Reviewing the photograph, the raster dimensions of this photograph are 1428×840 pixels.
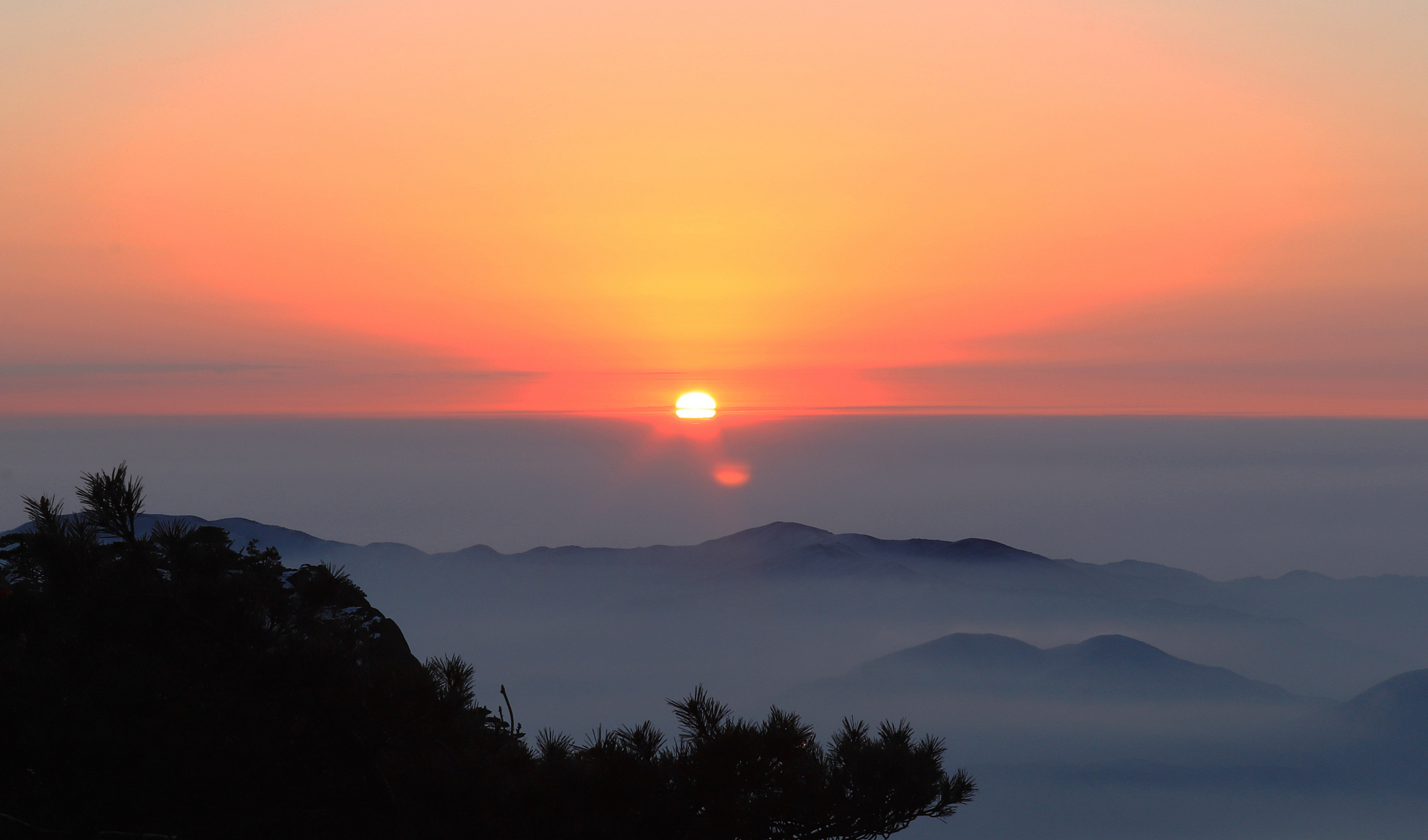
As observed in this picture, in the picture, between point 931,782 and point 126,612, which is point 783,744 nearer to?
point 931,782

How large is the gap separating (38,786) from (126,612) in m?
1.41

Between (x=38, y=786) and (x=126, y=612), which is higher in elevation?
(x=126, y=612)

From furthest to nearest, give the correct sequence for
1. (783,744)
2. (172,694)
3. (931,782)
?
1. (931,782)
2. (783,744)
3. (172,694)

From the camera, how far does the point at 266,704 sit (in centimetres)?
644

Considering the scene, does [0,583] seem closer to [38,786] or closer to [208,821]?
[38,786]

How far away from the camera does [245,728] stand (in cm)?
647

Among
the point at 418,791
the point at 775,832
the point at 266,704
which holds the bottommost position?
the point at 775,832

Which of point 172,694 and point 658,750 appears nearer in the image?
point 172,694

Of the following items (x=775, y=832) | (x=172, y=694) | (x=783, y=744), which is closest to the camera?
(x=172, y=694)

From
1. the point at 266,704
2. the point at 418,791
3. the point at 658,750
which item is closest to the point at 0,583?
the point at 266,704

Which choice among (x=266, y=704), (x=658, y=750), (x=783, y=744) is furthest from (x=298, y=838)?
(x=783, y=744)

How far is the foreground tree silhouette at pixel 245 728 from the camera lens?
250 inches

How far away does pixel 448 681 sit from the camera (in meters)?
7.29

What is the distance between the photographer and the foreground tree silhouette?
20.8 ft
